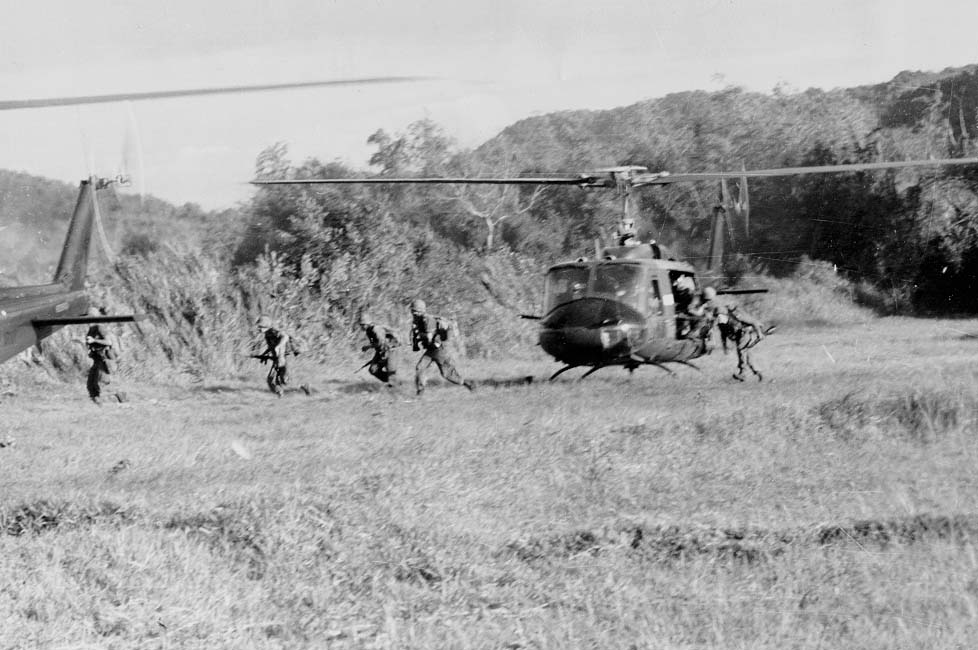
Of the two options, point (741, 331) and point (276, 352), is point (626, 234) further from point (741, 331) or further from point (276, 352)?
point (276, 352)

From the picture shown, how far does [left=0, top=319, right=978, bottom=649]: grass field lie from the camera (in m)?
5.66

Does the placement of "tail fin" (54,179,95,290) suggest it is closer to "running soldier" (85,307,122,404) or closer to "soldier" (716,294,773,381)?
"running soldier" (85,307,122,404)

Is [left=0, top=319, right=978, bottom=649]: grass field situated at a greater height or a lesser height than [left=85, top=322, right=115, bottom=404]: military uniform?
lesser

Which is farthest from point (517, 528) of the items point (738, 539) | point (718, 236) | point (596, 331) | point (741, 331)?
point (718, 236)

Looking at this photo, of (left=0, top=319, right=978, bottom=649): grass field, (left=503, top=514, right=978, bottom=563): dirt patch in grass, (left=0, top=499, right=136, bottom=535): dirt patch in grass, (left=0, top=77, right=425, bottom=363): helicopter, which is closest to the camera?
(left=0, top=319, right=978, bottom=649): grass field

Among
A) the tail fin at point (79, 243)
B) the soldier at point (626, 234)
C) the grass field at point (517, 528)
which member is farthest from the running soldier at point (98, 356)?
the soldier at point (626, 234)

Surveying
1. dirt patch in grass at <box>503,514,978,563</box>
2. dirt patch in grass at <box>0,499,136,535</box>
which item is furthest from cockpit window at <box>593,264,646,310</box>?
dirt patch in grass at <box>0,499,136,535</box>

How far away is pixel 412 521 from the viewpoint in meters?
7.65

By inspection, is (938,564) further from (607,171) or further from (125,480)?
(607,171)

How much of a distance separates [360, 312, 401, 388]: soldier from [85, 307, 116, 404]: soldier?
3.47 m

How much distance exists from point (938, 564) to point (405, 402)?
10054 millimetres

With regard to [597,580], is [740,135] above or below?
above

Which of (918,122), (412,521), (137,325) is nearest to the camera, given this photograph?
(412,521)

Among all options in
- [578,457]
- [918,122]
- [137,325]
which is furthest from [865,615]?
[918,122]
